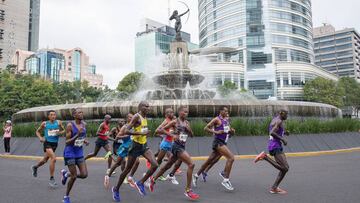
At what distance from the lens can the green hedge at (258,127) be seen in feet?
40.5

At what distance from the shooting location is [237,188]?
6.51 meters

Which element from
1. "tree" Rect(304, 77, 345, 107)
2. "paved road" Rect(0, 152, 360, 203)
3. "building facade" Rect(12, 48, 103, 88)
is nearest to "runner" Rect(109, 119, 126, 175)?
"paved road" Rect(0, 152, 360, 203)

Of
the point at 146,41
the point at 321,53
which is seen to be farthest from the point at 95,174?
the point at 321,53

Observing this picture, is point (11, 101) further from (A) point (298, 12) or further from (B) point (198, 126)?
(A) point (298, 12)

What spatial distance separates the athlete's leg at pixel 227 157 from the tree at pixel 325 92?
2305 inches

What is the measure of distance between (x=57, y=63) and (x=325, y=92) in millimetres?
117631

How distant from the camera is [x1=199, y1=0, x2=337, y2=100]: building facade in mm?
78188

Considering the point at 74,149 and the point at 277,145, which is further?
the point at 277,145

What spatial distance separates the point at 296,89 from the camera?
77250 millimetres

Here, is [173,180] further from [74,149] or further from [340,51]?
[340,51]

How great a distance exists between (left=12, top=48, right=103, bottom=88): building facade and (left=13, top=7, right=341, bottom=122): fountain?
388ft

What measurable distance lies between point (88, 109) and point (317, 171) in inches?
375

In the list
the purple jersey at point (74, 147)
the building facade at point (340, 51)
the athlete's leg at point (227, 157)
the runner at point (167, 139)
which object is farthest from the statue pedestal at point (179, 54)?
the building facade at point (340, 51)

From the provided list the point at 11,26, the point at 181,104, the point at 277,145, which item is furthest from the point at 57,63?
the point at 277,145
